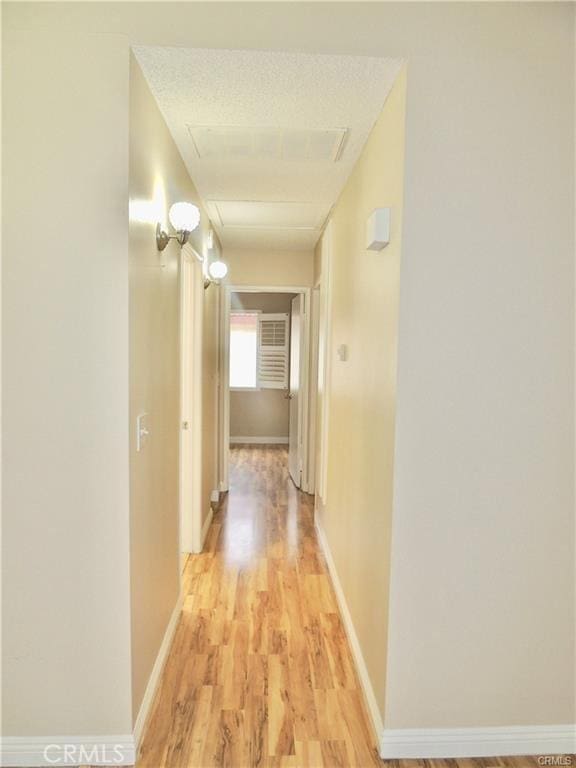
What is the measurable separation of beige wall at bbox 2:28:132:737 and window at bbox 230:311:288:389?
537 centimetres

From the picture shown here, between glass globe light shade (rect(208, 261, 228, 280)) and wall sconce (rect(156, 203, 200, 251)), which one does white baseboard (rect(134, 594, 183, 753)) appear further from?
glass globe light shade (rect(208, 261, 228, 280))

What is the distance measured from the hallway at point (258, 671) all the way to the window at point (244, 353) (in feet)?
12.4

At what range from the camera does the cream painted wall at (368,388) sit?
1675 mm

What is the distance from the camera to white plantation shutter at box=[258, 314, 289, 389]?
22.8 feet

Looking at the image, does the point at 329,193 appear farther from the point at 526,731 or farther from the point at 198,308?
the point at 526,731

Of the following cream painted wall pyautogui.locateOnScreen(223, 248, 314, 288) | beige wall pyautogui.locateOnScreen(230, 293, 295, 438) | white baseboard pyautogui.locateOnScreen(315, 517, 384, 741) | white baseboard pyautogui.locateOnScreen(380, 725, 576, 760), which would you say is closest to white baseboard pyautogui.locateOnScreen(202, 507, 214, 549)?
white baseboard pyautogui.locateOnScreen(315, 517, 384, 741)

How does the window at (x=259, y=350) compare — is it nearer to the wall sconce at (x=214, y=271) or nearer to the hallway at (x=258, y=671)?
the wall sconce at (x=214, y=271)

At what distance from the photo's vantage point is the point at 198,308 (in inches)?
124

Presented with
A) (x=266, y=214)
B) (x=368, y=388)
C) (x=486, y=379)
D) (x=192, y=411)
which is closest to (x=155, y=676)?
(x=368, y=388)

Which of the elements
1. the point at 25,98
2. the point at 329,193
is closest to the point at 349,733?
the point at 25,98

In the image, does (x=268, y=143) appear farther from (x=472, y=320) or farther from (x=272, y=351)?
(x=272, y=351)

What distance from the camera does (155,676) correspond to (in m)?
1.96

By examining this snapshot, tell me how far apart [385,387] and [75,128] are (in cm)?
137

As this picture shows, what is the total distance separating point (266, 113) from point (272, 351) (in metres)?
5.12
